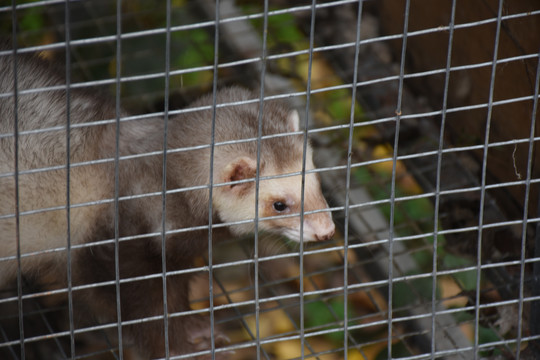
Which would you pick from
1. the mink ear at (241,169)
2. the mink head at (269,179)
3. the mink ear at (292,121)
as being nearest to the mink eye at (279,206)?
the mink head at (269,179)

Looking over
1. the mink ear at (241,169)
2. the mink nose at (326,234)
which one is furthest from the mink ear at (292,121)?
the mink nose at (326,234)

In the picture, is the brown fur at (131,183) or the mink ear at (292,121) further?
the mink ear at (292,121)

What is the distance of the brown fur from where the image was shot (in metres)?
2.10

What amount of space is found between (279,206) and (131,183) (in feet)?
1.47

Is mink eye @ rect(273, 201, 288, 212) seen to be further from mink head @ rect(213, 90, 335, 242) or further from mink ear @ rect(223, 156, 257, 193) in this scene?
mink ear @ rect(223, 156, 257, 193)

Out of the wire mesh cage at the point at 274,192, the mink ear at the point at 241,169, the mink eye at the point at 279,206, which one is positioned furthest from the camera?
the mink eye at the point at 279,206

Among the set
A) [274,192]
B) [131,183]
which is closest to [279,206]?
[274,192]

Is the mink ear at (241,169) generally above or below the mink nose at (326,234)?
above

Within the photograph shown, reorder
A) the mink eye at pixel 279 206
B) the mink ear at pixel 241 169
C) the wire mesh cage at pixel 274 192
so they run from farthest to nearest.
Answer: the mink eye at pixel 279 206 < the mink ear at pixel 241 169 < the wire mesh cage at pixel 274 192

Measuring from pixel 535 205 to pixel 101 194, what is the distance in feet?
4.40

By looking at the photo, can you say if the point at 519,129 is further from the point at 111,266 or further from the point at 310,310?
the point at 111,266

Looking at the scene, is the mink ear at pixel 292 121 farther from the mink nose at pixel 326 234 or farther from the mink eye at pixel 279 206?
the mink nose at pixel 326 234

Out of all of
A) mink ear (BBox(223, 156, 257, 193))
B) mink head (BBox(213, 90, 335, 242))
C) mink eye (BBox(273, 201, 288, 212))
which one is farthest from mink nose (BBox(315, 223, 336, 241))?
mink ear (BBox(223, 156, 257, 193))

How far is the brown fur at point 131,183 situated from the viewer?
6.89 feet
